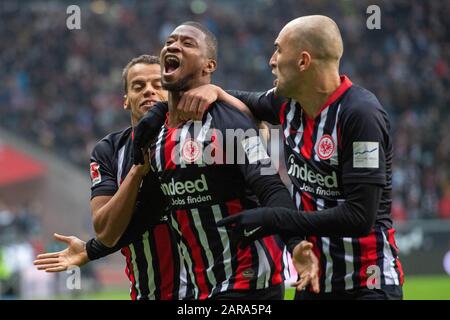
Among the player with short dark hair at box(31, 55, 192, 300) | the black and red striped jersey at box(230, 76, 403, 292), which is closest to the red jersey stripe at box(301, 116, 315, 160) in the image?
the black and red striped jersey at box(230, 76, 403, 292)

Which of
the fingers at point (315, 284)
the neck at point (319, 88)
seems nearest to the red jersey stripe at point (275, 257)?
the fingers at point (315, 284)

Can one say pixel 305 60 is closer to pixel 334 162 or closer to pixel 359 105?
pixel 359 105

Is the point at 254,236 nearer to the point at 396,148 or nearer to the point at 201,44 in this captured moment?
the point at 201,44

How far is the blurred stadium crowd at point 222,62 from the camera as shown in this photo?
21672 millimetres

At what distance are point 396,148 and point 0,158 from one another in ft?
31.5

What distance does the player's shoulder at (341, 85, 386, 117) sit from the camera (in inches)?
169

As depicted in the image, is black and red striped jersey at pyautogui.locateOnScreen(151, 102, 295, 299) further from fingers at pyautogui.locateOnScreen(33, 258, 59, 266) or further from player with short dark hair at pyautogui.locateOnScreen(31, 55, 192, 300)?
fingers at pyautogui.locateOnScreen(33, 258, 59, 266)

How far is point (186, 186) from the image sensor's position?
4805 mm

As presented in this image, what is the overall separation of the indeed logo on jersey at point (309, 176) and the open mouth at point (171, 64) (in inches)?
32.6

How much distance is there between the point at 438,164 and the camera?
20.9m

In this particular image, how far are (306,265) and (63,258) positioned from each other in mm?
1836

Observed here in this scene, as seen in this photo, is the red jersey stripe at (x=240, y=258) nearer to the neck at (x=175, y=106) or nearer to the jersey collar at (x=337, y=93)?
the neck at (x=175, y=106)

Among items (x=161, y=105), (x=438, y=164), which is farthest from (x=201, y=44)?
(x=438, y=164)
